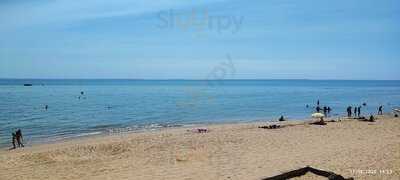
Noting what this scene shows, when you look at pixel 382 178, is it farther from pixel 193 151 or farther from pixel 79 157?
pixel 79 157

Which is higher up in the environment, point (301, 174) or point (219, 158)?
point (301, 174)

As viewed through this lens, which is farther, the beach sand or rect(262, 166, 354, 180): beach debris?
the beach sand

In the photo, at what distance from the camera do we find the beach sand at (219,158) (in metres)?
14.7

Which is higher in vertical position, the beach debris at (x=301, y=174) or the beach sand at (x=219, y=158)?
the beach debris at (x=301, y=174)

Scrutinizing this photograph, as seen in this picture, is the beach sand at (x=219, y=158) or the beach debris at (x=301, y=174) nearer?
the beach debris at (x=301, y=174)

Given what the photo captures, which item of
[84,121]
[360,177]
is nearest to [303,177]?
[360,177]

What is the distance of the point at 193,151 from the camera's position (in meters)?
20.1

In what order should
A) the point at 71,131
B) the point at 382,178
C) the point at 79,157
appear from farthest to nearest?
the point at 71,131 → the point at 79,157 → the point at 382,178

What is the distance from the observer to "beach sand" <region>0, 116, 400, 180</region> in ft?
48.2

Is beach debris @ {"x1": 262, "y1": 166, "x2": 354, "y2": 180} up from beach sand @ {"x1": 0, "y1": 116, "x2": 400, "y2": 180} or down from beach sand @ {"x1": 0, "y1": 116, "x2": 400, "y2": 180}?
up

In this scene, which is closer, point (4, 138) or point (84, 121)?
point (4, 138)

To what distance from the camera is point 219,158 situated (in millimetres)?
17859

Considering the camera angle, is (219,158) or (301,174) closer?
(301,174)

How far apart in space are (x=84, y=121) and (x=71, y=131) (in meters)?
8.10
